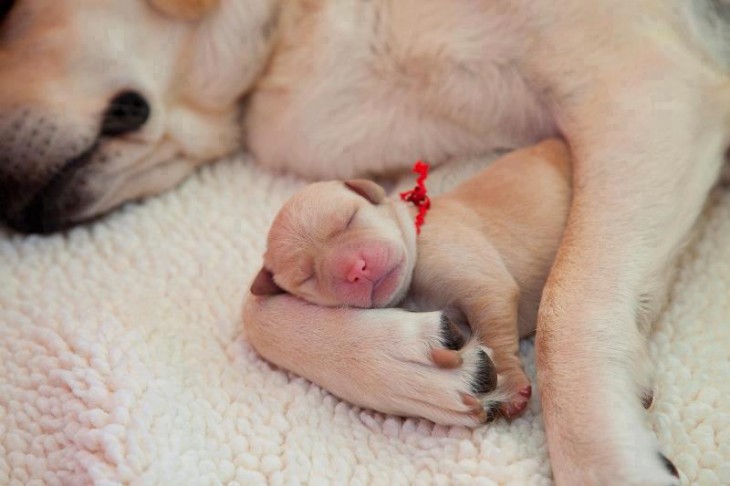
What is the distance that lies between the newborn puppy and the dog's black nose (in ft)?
1.70

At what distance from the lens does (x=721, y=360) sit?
1.23 meters

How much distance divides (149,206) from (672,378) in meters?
1.14

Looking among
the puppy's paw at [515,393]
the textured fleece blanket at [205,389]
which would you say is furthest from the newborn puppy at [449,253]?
the textured fleece blanket at [205,389]

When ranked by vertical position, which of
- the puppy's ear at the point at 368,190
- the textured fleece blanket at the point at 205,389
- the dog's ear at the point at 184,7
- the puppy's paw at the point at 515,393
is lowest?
the textured fleece blanket at the point at 205,389

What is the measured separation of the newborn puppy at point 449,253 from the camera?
116cm

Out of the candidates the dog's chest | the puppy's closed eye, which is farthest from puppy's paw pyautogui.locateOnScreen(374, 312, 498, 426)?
the dog's chest

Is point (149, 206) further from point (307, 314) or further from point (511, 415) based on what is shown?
point (511, 415)

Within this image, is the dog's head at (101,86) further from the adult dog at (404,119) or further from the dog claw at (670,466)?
the dog claw at (670,466)

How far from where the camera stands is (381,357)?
1.13 meters

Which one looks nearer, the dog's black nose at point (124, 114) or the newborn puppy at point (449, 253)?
the newborn puppy at point (449, 253)

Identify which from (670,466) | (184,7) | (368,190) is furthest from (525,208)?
(184,7)

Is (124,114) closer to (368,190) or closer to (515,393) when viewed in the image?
(368,190)

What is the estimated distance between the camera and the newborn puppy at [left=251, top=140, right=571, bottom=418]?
Result: 1163mm

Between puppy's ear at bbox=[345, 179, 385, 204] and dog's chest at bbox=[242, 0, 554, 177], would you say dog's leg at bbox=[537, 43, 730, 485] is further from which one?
puppy's ear at bbox=[345, 179, 385, 204]
